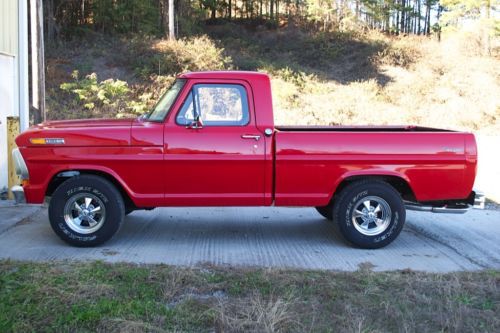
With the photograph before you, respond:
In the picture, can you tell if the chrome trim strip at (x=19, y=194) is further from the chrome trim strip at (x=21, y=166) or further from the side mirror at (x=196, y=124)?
the side mirror at (x=196, y=124)

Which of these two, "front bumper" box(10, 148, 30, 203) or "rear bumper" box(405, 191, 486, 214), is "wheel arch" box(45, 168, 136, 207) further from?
"rear bumper" box(405, 191, 486, 214)

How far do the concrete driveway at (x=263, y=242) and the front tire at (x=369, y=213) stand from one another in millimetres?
164

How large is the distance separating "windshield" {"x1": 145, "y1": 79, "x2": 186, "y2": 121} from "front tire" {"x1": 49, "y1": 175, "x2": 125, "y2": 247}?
3.12ft

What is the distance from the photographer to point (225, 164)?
6.42 m

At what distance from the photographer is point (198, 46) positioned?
28.4m

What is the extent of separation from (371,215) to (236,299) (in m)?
2.54

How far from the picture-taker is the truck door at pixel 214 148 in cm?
638

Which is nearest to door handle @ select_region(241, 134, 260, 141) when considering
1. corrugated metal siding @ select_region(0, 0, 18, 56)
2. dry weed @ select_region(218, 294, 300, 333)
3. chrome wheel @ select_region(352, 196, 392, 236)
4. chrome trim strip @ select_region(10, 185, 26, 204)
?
chrome wheel @ select_region(352, 196, 392, 236)

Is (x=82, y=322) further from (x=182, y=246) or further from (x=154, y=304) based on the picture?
(x=182, y=246)

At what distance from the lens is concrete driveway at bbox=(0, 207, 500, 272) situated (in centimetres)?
605

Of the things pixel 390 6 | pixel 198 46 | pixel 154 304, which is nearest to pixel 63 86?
pixel 198 46

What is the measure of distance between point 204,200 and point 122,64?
2177 centimetres

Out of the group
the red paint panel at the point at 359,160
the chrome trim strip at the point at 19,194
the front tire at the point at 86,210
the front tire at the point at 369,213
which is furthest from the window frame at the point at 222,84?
the chrome trim strip at the point at 19,194

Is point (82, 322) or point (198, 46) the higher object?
point (198, 46)
